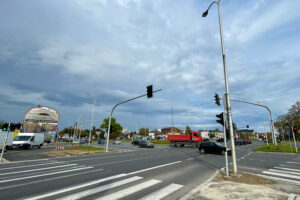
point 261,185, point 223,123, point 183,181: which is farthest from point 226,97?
point 183,181

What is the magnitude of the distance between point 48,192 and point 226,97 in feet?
28.6

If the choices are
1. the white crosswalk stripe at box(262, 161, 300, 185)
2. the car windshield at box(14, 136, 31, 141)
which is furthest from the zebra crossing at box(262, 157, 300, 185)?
the car windshield at box(14, 136, 31, 141)

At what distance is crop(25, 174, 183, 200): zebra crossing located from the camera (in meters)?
4.95

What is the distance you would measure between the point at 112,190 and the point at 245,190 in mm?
4540

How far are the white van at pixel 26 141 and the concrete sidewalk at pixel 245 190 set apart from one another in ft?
92.1

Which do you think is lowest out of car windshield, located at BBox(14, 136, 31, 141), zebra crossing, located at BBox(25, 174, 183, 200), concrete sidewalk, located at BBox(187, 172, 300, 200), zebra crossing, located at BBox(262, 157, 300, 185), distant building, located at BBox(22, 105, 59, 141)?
zebra crossing, located at BBox(262, 157, 300, 185)

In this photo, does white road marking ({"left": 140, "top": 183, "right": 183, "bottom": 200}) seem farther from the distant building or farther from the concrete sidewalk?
the distant building

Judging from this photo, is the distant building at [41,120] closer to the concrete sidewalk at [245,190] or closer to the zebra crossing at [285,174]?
the concrete sidewalk at [245,190]

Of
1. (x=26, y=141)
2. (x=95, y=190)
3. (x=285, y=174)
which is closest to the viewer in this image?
(x=95, y=190)

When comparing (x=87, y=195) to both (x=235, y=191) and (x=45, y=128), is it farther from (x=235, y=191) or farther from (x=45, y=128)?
(x=45, y=128)

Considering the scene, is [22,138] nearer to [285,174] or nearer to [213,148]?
[213,148]

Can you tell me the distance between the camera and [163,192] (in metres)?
5.42

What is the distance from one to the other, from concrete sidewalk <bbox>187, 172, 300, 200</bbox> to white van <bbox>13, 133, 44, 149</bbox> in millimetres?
28080

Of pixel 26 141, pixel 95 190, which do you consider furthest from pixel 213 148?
pixel 26 141
